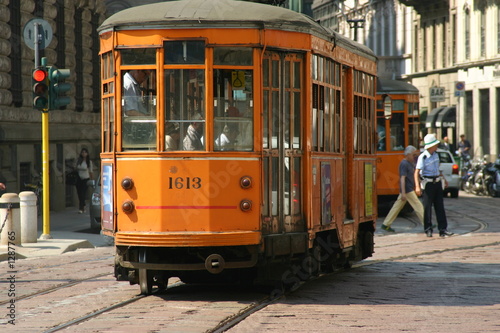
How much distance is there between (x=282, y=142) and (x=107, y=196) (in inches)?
69.6

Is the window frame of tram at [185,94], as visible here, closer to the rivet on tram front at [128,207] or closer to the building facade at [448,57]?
the rivet on tram front at [128,207]

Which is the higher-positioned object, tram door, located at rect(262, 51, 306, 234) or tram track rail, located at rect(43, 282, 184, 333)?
tram door, located at rect(262, 51, 306, 234)

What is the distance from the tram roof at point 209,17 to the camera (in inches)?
435

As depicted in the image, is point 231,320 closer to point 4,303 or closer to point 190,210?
point 190,210

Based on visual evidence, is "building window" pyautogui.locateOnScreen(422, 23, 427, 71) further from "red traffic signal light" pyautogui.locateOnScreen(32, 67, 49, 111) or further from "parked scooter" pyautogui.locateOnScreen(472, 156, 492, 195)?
"red traffic signal light" pyautogui.locateOnScreen(32, 67, 49, 111)

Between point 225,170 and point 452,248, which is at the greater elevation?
point 225,170

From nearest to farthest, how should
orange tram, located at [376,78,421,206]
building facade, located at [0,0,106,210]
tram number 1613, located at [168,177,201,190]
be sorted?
tram number 1613, located at [168,177,201,190] < building facade, located at [0,0,106,210] < orange tram, located at [376,78,421,206]

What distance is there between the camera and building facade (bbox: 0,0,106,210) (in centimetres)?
2575

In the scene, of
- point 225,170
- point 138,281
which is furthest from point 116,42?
point 138,281

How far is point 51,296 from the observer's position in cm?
1199

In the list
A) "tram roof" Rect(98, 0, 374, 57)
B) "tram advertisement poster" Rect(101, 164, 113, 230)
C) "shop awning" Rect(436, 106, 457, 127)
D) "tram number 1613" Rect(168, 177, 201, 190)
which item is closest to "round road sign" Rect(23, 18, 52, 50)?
"tram roof" Rect(98, 0, 374, 57)

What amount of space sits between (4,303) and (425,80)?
50848 mm

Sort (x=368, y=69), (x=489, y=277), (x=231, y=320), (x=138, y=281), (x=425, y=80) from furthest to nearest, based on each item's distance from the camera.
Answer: (x=425, y=80) → (x=368, y=69) → (x=489, y=277) → (x=138, y=281) → (x=231, y=320)

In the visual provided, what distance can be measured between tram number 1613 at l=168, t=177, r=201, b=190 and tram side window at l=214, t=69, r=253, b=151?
0.40 m
